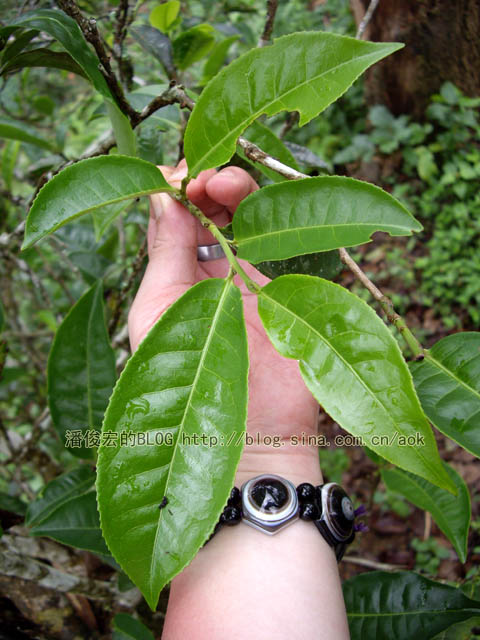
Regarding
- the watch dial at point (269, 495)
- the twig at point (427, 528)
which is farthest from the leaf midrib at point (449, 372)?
the twig at point (427, 528)

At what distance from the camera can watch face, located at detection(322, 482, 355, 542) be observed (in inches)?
39.0

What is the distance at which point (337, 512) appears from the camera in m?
1.00

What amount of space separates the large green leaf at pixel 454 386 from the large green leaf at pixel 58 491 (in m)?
0.78

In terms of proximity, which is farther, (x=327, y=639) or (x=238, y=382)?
(x=327, y=639)

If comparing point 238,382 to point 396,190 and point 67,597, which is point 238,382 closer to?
point 67,597

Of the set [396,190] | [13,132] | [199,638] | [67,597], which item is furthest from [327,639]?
[396,190]

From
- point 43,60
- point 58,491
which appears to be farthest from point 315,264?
point 58,491

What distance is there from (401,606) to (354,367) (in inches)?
30.3

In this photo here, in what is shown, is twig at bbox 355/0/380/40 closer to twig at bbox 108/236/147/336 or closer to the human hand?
the human hand

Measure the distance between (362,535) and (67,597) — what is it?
1.85 m

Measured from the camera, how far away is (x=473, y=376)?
29.5 inches

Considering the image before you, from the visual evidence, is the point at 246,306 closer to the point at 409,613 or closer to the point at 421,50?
the point at 409,613

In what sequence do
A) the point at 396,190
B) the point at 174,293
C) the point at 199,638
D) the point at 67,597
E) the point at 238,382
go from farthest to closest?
the point at 396,190 < the point at 67,597 < the point at 174,293 < the point at 199,638 < the point at 238,382

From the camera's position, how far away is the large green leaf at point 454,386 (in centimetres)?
71
